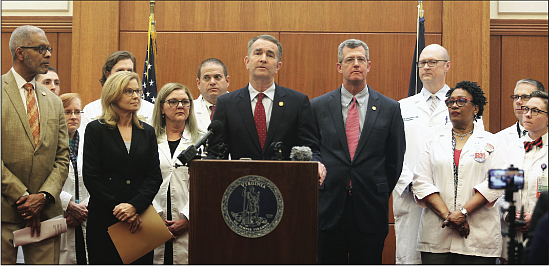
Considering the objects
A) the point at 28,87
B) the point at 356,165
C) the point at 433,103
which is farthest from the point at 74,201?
the point at 433,103

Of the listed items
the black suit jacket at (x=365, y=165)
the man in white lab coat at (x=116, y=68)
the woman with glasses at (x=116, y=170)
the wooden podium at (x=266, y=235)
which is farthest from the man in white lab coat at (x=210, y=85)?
the wooden podium at (x=266, y=235)

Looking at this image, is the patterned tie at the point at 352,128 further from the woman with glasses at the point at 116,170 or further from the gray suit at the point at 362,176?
the woman with glasses at the point at 116,170

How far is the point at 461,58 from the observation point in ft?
16.9

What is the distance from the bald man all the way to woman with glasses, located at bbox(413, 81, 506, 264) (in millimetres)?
306

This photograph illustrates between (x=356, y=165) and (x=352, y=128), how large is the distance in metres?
0.25

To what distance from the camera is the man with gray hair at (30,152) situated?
108 inches

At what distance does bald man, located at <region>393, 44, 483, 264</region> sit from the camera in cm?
362

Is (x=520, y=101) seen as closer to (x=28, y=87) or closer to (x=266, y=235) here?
(x=266, y=235)

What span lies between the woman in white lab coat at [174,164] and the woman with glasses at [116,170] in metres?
0.40

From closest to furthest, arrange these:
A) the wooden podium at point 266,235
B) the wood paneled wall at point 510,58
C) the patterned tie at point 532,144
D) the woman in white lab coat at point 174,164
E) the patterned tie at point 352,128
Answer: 1. the wooden podium at point 266,235
2. the patterned tie at point 352,128
3. the patterned tie at point 532,144
4. the woman in white lab coat at point 174,164
5. the wood paneled wall at point 510,58

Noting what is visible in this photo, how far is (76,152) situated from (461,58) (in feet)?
12.5

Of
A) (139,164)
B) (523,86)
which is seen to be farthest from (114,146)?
(523,86)

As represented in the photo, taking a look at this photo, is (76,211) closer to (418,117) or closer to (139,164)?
(139,164)

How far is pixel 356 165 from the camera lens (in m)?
2.99
